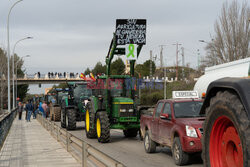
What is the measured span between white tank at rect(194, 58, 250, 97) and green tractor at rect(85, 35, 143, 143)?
11.5 ft

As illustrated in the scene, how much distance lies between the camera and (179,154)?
9562 millimetres

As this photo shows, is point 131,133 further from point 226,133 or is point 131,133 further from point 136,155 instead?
point 226,133

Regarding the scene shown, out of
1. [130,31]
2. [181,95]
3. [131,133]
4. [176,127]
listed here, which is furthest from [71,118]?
[176,127]

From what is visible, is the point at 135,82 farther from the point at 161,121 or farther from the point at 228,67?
the point at 161,121

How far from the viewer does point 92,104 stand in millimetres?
16484

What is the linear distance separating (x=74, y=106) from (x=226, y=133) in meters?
17.8

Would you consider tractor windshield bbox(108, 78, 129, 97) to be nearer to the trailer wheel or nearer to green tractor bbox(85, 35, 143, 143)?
green tractor bbox(85, 35, 143, 143)

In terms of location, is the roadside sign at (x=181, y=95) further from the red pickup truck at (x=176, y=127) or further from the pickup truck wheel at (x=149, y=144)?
the pickup truck wheel at (x=149, y=144)

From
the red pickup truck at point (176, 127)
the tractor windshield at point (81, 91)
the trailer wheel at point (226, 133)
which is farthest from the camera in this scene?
the tractor windshield at point (81, 91)

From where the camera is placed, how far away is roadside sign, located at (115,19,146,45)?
15906 mm

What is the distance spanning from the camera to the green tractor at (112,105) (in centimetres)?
1532

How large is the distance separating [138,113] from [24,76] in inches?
3377

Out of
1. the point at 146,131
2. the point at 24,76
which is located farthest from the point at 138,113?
the point at 24,76

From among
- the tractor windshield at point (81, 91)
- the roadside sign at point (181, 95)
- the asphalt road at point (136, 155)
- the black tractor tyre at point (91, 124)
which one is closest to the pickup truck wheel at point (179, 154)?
the asphalt road at point (136, 155)
